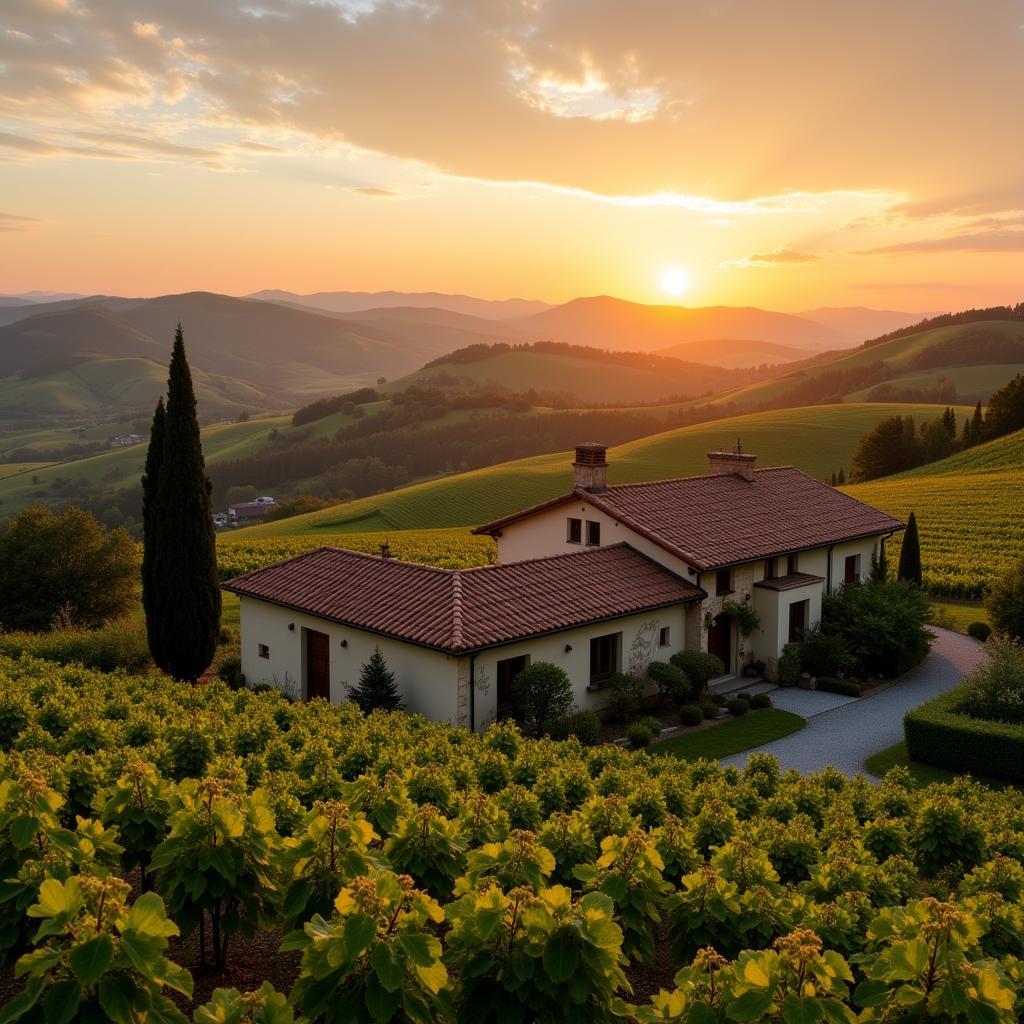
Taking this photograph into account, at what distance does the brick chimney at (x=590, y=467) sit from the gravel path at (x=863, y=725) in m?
9.01

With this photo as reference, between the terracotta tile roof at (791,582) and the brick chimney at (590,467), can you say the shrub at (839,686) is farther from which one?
the brick chimney at (590,467)

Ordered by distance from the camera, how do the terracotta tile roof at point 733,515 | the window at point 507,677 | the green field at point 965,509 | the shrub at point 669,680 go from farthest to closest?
the green field at point 965,509
the terracotta tile roof at point 733,515
the shrub at point 669,680
the window at point 507,677

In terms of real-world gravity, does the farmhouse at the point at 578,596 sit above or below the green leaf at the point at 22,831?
below

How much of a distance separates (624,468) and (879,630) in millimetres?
74698

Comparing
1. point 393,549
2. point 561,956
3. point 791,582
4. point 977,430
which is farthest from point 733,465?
point 977,430

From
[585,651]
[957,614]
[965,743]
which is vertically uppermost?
[585,651]

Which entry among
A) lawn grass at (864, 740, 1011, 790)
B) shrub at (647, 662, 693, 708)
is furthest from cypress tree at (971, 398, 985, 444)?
shrub at (647, 662, 693, 708)

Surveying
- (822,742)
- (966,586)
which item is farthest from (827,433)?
(822,742)

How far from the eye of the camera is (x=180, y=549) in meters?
28.1

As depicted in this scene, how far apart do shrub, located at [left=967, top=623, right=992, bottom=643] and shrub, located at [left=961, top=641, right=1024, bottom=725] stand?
12.2 m

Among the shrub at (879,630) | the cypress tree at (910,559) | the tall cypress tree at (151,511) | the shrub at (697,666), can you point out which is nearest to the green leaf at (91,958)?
the shrub at (697,666)

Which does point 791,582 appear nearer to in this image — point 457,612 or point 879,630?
point 879,630

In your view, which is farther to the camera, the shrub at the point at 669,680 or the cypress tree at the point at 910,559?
the cypress tree at the point at 910,559

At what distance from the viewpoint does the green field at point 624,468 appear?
288 feet
